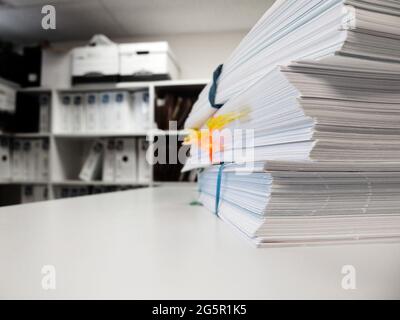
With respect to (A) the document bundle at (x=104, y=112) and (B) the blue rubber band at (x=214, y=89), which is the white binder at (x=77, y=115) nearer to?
(A) the document bundle at (x=104, y=112)

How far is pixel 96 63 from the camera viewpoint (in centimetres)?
251

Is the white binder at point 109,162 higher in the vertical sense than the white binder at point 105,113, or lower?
lower

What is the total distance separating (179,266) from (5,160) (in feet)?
9.58

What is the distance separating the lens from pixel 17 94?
272 cm

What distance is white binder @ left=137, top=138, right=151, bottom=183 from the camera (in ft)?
8.50

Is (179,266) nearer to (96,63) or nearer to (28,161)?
(96,63)

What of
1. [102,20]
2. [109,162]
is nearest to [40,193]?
[109,162]

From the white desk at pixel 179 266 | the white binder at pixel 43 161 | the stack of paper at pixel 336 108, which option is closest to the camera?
the white desk at pixel 179 266

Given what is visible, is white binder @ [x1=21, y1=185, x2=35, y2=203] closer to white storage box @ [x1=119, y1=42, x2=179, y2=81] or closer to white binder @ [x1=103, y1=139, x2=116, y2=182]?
white binder @ [x1=103, y1=139, x2=116, y2=182]

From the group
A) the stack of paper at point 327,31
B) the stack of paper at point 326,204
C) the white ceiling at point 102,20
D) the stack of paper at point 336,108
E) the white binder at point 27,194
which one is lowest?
the white binder at point 27,194

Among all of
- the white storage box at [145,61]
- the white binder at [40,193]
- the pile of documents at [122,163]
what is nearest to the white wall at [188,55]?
the white storage box at [145,61]

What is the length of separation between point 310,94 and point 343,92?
49 millimetres

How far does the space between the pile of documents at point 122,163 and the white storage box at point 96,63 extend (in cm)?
55

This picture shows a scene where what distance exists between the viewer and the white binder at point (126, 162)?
2.61 metres
